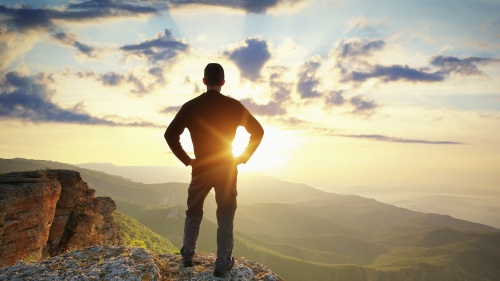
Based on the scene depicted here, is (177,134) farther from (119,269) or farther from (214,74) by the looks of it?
(119,269)

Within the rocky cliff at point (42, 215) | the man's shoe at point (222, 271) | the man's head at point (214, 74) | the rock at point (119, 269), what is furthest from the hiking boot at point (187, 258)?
the rocky cliff at point (42, 215)

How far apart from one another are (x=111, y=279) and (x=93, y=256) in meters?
1.68

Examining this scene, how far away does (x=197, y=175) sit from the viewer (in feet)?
21.4

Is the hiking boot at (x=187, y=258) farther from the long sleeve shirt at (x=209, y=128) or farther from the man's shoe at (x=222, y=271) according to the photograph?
the long sleeve shirt at (x=209, y=128)

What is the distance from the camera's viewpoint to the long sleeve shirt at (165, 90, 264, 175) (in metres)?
6.41

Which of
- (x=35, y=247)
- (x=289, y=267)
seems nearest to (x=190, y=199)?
(x=35, y=247)

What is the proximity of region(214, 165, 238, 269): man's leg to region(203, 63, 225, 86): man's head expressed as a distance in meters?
2.00

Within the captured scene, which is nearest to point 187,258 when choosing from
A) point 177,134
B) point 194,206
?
point 194,206

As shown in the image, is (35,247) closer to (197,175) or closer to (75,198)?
(75,198)

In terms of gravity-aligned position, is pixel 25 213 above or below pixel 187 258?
below

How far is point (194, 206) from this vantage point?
21.7 ft

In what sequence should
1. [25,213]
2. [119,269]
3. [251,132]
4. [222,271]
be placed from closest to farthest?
[119,269]
[222,271]
[251,132]
[25,213]

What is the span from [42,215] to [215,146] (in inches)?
744

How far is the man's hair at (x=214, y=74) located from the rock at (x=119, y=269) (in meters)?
4.52
